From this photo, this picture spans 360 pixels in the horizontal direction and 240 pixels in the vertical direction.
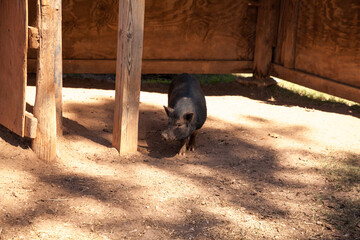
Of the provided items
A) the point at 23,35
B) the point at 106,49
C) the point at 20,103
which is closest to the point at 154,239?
the point at 20,103

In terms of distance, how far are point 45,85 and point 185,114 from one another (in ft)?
5.59

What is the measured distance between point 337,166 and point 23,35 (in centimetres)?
380

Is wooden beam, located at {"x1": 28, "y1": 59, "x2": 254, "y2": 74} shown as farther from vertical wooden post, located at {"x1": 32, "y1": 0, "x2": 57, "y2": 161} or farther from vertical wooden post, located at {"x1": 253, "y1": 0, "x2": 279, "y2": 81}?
vertical wooden post, located at {"x1": 32, "y1": 0, "x2": 57, "y2": 161}

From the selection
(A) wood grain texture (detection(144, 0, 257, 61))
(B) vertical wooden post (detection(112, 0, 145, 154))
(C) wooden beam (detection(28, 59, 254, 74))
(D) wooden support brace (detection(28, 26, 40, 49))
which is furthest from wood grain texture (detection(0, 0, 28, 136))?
(A) wood grain texture (detection(144, 0, 257, 61))

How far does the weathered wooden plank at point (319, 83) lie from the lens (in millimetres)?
7377

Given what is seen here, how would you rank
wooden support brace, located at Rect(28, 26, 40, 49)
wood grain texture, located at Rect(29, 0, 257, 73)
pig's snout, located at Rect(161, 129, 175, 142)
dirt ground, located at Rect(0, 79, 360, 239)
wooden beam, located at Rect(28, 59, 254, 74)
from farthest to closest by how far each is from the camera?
wooden beam, located at Rect(28, 59, 254, 74), wood grain texture, located at Rect(29, 0, 257, 73), pig's snout, located at Rect(161, 129, 175, 142), wooden support brace, located at Rect(28, 26, 40, 49), dirt ground, located at Rect(0, 79, 360, 239)

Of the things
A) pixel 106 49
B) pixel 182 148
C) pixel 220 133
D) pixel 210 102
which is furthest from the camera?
pixel 106 49

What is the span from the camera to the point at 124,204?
157 inches

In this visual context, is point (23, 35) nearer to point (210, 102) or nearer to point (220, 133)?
point (220, 133)

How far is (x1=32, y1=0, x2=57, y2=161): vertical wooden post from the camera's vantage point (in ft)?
14.0

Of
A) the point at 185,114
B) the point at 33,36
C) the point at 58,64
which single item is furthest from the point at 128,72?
the point at 33,36

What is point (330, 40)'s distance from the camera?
7816mm

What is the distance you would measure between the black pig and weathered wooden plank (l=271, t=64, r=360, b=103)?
275 cm

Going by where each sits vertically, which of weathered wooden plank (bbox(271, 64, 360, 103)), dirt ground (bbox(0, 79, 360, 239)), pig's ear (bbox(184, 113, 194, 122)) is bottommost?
dirt ground (bbox(0, 79, 360, 239))
